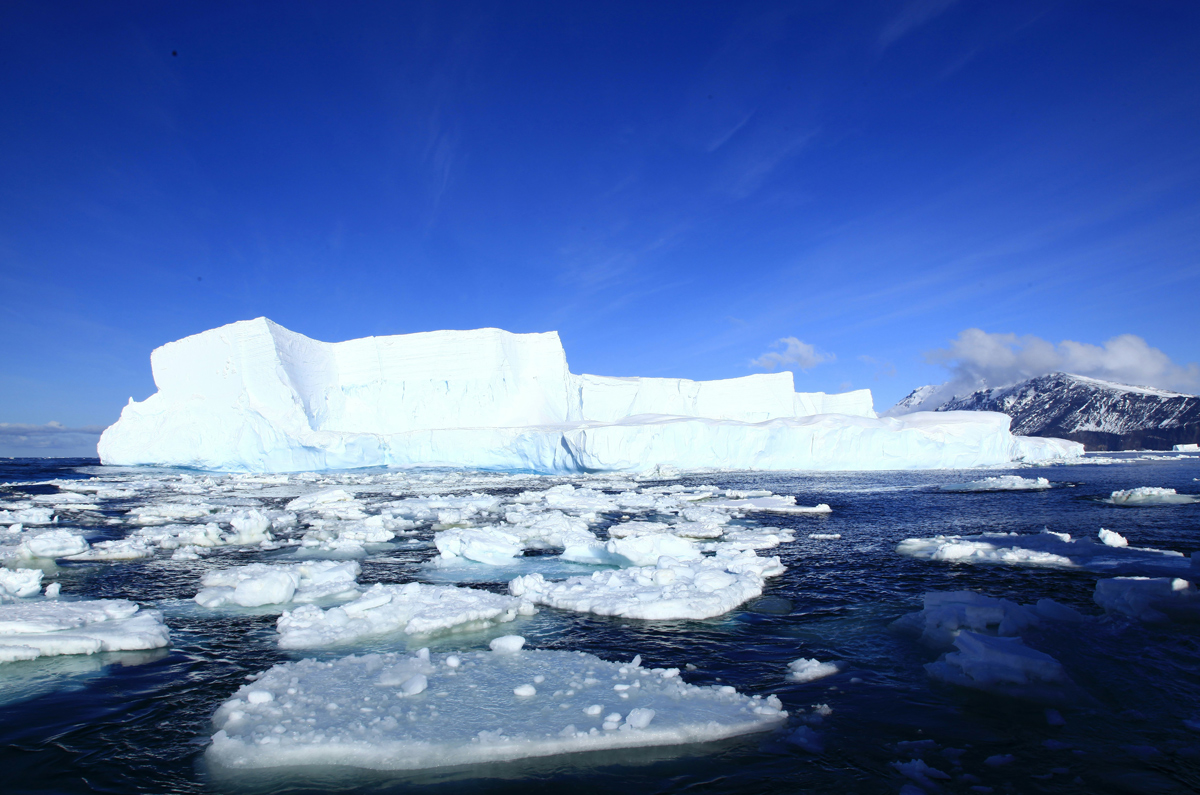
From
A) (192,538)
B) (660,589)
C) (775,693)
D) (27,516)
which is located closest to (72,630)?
(660,589)

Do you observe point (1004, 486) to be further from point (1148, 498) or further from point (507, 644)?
point (507, 644)

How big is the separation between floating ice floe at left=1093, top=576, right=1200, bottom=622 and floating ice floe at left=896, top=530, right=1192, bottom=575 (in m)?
2.03

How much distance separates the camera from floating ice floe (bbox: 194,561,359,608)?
8.02 m

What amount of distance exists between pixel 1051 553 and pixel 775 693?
786 centimetres

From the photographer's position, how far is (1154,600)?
271 inches

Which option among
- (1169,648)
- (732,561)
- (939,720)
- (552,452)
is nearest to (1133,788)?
(939,720)

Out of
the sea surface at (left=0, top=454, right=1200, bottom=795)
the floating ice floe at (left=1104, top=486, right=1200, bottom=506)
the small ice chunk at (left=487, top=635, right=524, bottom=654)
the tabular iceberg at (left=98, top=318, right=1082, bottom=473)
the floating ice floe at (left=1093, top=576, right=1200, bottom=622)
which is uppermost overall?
the tabular iceberg at (left=98, top=318, right=1082, bottom=473)

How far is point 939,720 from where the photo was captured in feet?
15.2

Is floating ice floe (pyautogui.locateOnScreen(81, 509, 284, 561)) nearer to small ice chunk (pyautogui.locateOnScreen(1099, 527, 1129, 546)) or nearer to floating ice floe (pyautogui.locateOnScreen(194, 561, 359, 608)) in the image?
floating ice floe (pyautogui.locateOnScreen(194, 561, 359, 608))

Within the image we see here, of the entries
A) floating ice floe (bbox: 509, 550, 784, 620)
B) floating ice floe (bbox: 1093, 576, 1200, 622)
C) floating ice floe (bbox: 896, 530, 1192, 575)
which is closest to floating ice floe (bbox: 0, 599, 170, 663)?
floating ice floe (bbox: 509, 550, 784, 620)

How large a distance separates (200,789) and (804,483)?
27880 mm

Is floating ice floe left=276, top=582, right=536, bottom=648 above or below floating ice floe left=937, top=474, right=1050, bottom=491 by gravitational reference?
below

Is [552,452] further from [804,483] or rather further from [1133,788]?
[1133,788]

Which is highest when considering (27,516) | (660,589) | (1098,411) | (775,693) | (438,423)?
(1098,411)
